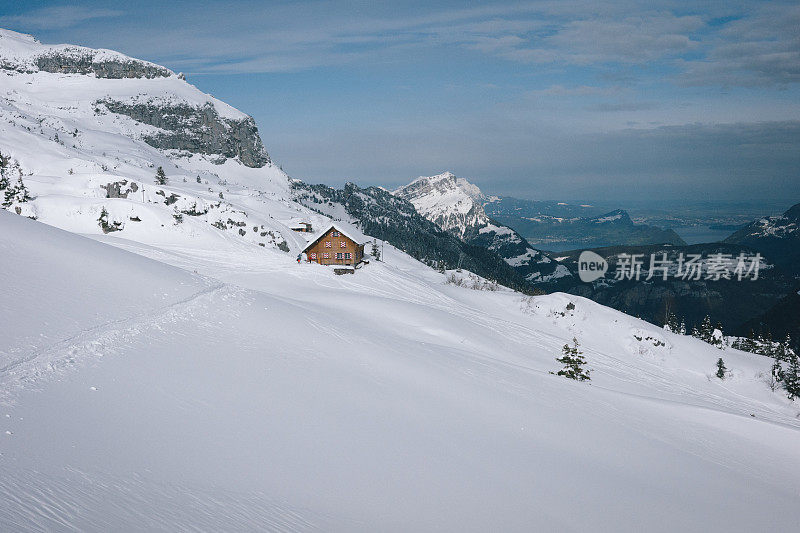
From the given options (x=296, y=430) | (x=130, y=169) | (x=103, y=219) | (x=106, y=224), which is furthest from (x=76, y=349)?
(x=130, y=169)

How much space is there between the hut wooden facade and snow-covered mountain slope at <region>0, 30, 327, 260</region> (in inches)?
233

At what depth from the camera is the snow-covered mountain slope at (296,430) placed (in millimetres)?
6684

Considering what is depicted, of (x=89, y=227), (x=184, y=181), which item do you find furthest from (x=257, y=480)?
(x=184, y=181)

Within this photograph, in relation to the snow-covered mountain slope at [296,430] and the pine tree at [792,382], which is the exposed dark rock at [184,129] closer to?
the snow-covered mountain slope at [296,430]

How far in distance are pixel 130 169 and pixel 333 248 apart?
62.4m

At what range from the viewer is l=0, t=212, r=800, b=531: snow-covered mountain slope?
668cm

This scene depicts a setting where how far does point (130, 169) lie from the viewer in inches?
3538

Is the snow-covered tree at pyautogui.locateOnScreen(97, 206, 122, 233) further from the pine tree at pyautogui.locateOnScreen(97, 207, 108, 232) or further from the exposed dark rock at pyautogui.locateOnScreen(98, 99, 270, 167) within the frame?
the exposed dark rock at pyautogui.locateOnScreen(98, 99, 270, 167)

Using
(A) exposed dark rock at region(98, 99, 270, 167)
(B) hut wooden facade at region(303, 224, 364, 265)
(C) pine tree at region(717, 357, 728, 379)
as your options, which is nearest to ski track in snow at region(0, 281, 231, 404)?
(B) hut wooden facade at region(303, 224, 364, 265)

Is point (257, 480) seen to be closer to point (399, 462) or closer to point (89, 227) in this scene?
point (399, 462)

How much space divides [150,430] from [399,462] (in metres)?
5.33

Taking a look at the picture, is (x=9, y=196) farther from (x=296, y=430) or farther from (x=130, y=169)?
(x=296, y=430)

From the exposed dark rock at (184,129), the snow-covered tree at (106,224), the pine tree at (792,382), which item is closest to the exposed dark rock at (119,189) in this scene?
the snow-covered tree at (106,224)

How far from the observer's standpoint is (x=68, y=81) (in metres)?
196
